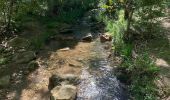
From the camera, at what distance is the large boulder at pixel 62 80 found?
31.1ft

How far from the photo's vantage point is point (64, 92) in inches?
341

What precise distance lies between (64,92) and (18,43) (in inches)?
236

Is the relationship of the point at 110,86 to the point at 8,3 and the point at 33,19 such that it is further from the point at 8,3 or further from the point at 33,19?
the point at 33,19

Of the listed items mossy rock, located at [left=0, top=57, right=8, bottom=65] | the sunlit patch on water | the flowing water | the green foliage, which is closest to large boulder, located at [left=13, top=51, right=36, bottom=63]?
mossy rock, located at [left=0, top=57, right=8, bottom=65]

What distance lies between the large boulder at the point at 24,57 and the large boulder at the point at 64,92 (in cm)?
330

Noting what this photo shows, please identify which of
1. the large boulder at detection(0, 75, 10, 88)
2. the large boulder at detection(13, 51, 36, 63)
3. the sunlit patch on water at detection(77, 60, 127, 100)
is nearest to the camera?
the sunlit patch on water at detection(77, 60, 127, 100)

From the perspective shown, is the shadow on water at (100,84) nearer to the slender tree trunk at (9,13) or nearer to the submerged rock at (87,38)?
the submerged rock at (87,38)

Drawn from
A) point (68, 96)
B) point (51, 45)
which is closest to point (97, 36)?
point (51, 45)

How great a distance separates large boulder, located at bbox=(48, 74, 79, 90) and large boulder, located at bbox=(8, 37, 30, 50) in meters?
4.33

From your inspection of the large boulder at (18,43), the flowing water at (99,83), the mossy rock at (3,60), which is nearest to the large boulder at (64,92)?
the flowing water at (99,83)

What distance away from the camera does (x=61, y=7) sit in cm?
2159

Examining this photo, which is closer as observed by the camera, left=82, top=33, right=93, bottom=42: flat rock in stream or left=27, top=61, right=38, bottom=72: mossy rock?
left=27, top=61, right=38, bottom=72: mossy rock

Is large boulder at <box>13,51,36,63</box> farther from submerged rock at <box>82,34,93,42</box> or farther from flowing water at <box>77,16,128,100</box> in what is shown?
submerged rock at <box>82,34,93,42</box>

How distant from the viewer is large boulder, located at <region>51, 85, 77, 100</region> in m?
8.43
